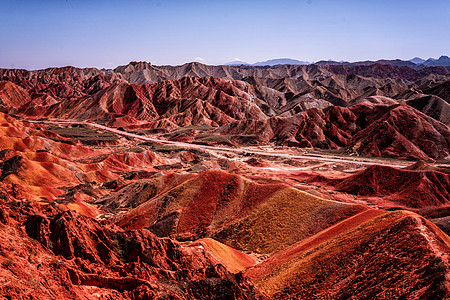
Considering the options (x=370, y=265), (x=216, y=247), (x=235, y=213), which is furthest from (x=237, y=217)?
(x=370, y=265)

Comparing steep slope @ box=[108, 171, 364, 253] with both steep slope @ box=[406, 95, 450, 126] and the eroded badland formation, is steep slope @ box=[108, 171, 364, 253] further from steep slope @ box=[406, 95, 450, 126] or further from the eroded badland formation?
steep slope @ box=[406, 95, 450, 126]

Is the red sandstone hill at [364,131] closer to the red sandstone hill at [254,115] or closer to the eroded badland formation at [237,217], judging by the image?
the red sandstone hill at [254,115]

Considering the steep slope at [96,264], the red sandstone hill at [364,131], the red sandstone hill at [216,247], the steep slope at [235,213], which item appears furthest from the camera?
the red sandstone hill at [364,131]

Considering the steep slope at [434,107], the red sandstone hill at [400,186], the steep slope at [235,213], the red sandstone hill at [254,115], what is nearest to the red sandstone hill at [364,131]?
the red sandstone hill at [254,115]

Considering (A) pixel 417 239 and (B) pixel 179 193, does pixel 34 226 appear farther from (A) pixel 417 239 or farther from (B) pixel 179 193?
(A) pixel 417 239

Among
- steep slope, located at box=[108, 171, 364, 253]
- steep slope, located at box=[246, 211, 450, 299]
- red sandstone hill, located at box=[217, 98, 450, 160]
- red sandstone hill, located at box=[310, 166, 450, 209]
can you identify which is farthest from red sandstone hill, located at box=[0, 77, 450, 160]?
steep slope, located at box=[246, 211, 450, 299]

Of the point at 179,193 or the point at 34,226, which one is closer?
the point at 34,226

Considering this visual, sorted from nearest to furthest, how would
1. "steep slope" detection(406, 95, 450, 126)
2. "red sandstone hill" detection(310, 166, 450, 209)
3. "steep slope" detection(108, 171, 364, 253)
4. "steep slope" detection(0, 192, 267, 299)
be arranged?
"steep slope" detection(0, 192, 267, 299), "steep slope" detection(108, 171, 364, 253), "red sandstone hill" detection(310, 166, 450, 209), "steep slope" detection(406, 95, 450, 126)

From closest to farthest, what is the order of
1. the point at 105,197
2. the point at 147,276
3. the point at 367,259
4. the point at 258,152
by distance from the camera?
the point at 147,276
the point at 367,259
the point at 105,197
the point at 258,152

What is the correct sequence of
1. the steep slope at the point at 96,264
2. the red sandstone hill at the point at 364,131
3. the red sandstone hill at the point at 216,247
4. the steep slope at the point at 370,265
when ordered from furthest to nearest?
the red sandstone hill at the point at 364,131, the steep slope at the point at 370,265, the red sandstone hill at the point at 216,247, the steep slope at the point at 96,264

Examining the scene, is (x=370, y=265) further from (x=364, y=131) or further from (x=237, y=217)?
(x=364, y=131)

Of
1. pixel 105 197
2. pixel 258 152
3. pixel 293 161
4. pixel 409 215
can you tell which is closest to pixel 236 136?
pixel 258 152
